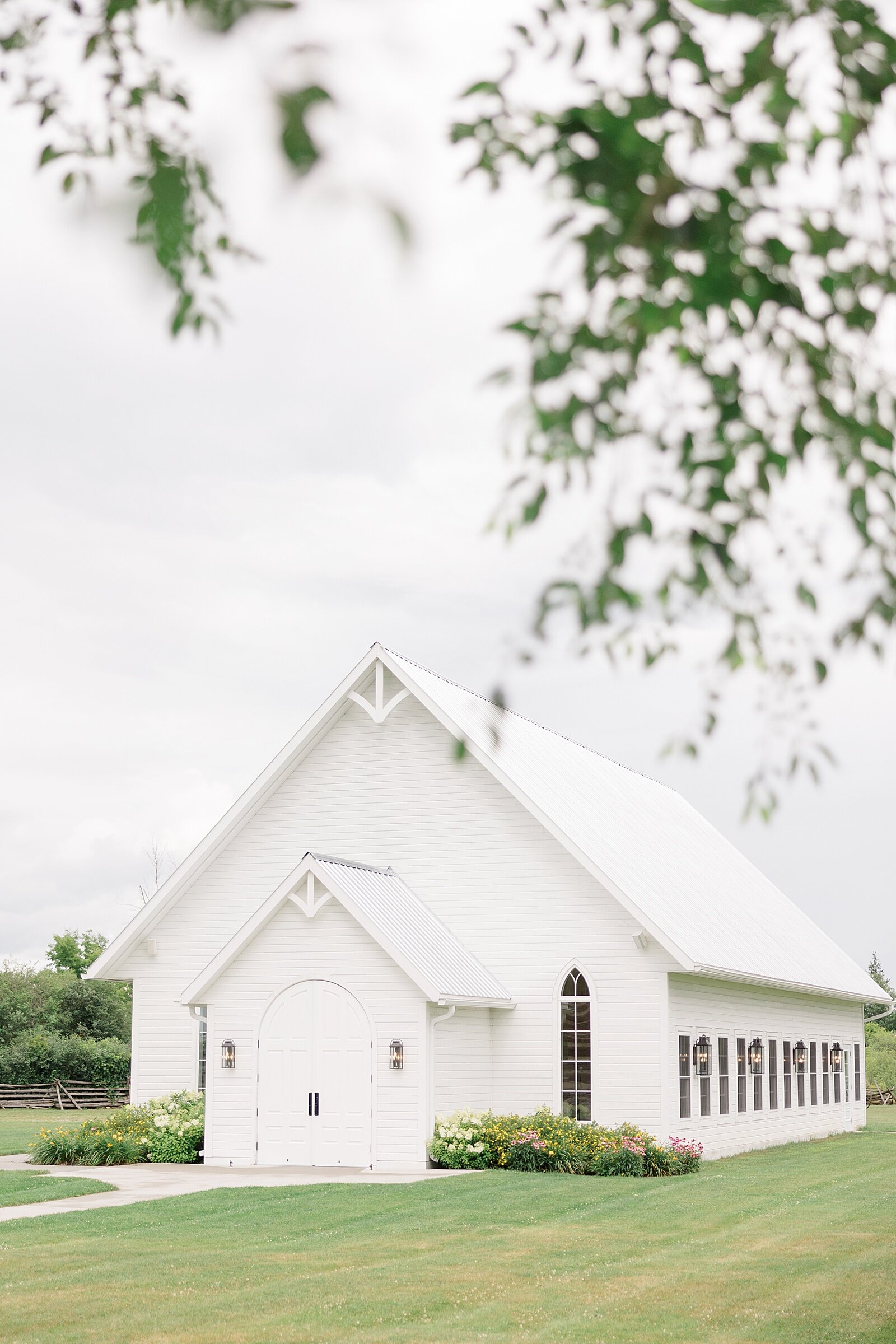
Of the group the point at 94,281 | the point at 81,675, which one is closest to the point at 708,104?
the point at 94,281

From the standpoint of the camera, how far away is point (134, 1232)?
15.6 meters

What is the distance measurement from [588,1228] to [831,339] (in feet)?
41.0

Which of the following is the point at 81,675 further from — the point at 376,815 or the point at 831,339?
the point at 831,339

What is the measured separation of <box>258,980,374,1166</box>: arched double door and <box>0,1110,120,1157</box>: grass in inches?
143

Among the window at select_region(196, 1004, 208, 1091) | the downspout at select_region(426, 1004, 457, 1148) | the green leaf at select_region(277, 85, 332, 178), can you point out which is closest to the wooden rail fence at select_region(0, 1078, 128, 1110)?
the window at select_region(196, 1004, 208, 1091)

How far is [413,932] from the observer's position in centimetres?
2288

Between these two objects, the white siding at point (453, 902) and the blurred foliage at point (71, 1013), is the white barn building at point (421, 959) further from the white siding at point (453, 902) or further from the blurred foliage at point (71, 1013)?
the blurred foliage at point (71, 1013)

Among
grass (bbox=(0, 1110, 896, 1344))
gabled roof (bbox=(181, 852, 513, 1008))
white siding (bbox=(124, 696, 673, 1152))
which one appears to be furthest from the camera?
white siding (bbox=(124, 696, 673, 1152))

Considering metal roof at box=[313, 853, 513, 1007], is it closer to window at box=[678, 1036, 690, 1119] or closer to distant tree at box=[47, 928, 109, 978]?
window at box=[678, 1036, 690, 1119]

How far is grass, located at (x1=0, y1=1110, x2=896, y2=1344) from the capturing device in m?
11.0

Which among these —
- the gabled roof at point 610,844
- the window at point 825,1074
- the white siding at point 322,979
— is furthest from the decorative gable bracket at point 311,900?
the window at point 825,1074

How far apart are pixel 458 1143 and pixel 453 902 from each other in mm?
4232

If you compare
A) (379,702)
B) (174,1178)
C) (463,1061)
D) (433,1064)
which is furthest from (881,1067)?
(174,1178)

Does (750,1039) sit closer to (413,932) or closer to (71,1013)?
(413,932)
